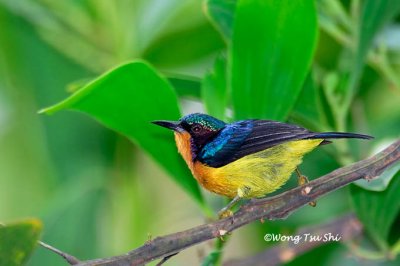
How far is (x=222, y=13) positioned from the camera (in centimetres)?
225

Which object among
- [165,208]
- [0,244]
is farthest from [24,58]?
[0,244]

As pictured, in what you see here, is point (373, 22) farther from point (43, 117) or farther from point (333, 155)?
point (43, 117)

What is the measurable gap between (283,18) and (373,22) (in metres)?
0.35

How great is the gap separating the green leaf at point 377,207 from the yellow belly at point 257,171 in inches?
10.2

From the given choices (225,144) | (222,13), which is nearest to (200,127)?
(225,144)

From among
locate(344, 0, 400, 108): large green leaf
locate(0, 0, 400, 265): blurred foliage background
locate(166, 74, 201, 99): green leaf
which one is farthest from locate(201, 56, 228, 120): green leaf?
locate(344, 0, 400, 108): large green leaf

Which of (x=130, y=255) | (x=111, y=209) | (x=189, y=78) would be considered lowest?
(x=130, y=255)

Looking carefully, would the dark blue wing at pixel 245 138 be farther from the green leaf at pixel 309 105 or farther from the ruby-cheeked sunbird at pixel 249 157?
the green leaf at pixel 309 105

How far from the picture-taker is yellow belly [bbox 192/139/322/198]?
1949 mm

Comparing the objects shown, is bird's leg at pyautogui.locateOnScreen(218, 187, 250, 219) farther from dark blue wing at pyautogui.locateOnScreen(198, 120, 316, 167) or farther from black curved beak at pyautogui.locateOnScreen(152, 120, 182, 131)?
black curved beak at pyautogui.locateOnScreen(152, 120, 182, 131)

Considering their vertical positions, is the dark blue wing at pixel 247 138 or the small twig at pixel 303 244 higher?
the dark blue wing at pixel 247 138

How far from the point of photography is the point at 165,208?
3318 mm

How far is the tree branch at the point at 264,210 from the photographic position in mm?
1564

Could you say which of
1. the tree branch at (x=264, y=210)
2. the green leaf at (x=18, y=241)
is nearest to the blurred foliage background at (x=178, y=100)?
the tree branch at (x=264, y=210)
